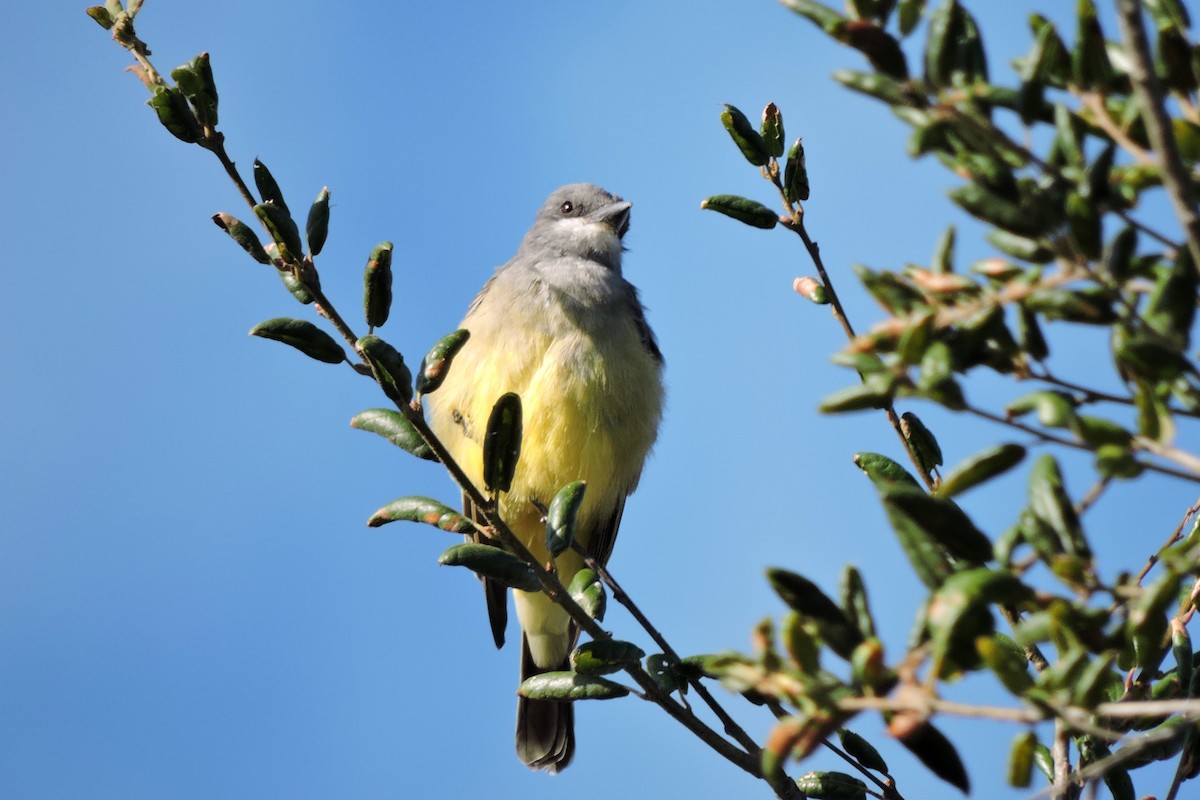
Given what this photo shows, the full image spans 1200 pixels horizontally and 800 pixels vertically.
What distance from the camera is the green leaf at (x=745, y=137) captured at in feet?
10.4

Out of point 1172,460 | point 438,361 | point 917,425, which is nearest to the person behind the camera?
point 1172,460

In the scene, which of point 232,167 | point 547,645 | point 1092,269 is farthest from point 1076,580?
point 547,645

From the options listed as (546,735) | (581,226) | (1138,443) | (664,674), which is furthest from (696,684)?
(581,226)

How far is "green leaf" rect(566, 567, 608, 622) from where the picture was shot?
3283 millimetres

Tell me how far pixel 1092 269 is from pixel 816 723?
25.1 inches

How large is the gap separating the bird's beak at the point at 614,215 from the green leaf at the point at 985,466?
18.4 ft

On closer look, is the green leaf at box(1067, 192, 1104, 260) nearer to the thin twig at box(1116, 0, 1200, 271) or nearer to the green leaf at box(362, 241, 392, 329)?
the thin twig at box(1116, 0, 1200, 271)

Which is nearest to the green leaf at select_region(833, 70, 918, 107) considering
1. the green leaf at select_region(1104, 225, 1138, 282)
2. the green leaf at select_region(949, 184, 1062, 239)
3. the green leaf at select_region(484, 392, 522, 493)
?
the green leaf at select_region(949, 184, 1062, 239)

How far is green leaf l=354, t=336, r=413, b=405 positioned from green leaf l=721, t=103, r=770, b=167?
109 centimetres

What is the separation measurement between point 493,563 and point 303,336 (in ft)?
2.13

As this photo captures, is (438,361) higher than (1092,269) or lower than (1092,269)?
higher

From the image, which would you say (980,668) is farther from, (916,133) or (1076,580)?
(916,133)

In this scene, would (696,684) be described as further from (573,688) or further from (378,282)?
(378,282)

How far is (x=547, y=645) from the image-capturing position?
6.39 meters
